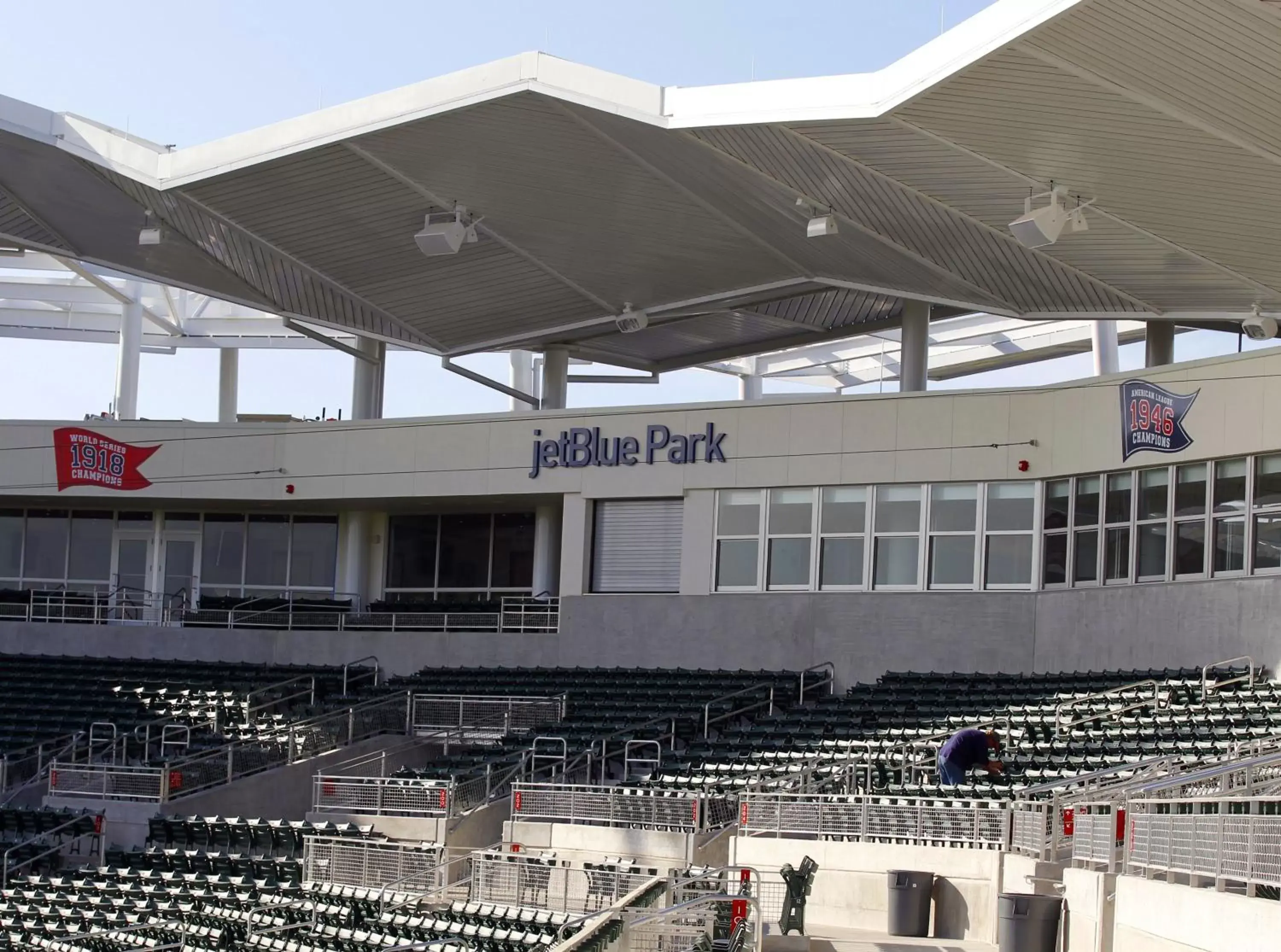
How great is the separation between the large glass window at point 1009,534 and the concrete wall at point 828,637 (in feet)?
1.28

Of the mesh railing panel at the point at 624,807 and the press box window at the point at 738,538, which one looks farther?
the press box window at the point at 738,538

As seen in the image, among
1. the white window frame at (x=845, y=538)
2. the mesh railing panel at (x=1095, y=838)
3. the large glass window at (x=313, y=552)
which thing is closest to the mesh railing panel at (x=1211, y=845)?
the mesh railing panel at (x=1095, y=838)

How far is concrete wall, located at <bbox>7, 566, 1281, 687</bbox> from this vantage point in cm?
2656

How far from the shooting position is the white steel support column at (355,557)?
129 ft

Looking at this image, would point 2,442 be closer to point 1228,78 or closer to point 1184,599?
point 1184,599

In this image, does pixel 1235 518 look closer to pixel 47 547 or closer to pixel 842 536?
pixel 842 536

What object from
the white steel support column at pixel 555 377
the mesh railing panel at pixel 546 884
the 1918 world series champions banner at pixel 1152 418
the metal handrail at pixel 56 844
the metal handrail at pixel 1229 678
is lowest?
the metal handrail at pixel 56 844

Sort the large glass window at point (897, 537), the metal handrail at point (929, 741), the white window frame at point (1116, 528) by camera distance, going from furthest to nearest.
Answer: the large glass window at point (897, 537)
the white window frame at point (1116, 528)
the metal handrail at point (929, 741)

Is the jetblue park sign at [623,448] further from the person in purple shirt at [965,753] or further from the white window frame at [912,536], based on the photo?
→ the person in purple shirt at [965,753]

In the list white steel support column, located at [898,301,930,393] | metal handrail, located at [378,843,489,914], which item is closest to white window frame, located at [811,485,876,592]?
white steel support column, located at [898,301,930,393]

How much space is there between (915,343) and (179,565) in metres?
17.7

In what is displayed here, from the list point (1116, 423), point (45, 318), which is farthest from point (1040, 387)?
point (45, 318)

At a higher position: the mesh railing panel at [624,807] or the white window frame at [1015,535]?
the white window frame at [1015,535]

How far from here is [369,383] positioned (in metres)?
38.9
